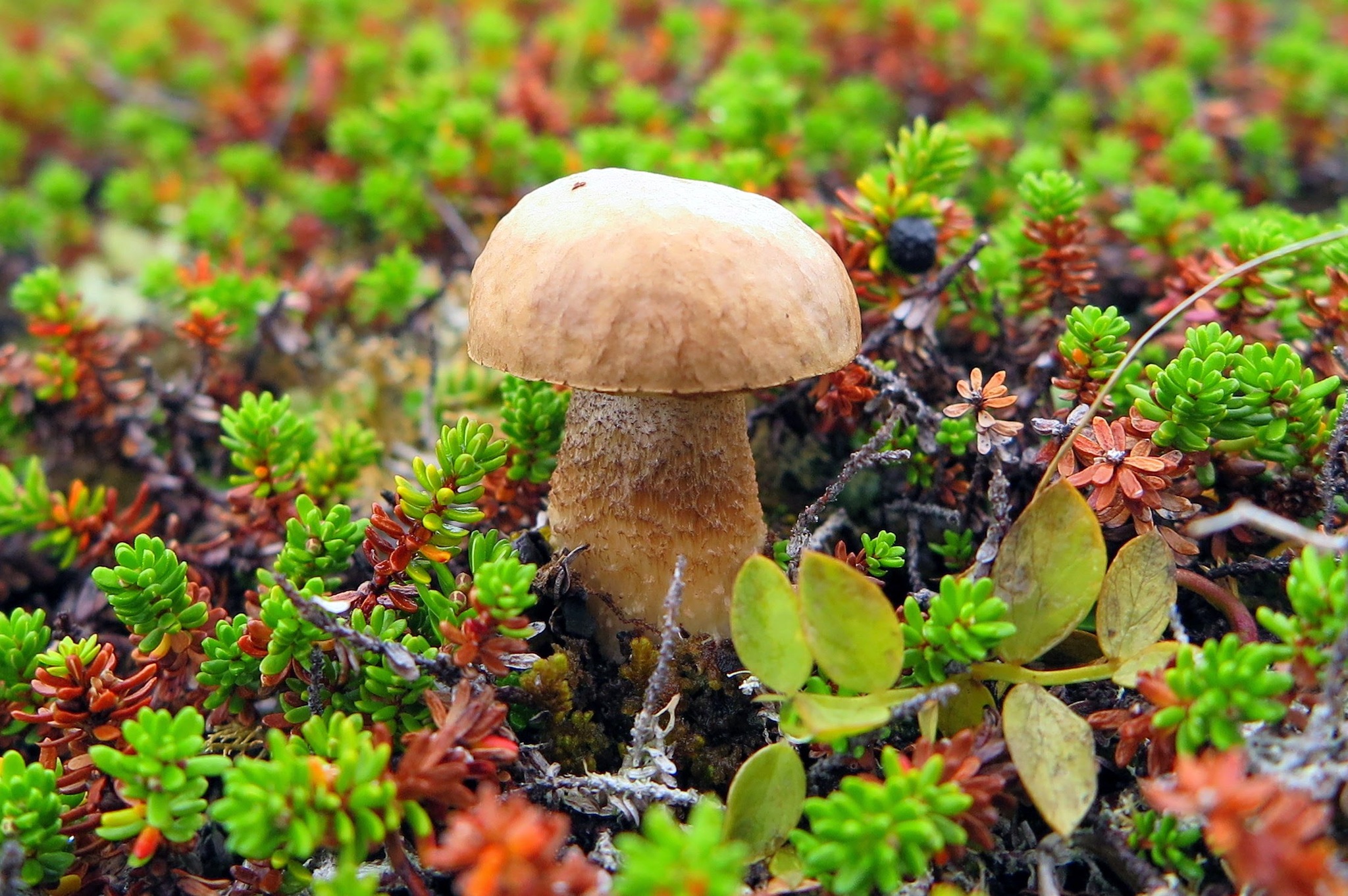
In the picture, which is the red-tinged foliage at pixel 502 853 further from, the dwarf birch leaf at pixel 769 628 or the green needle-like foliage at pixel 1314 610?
the green needle-like foliage at pixel 1314 610

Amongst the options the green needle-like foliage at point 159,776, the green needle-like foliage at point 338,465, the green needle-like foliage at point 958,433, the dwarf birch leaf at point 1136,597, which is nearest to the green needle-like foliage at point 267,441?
the green needle-like foliage at point 338,465

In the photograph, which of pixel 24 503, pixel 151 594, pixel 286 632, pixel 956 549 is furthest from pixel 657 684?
pixel 24 503

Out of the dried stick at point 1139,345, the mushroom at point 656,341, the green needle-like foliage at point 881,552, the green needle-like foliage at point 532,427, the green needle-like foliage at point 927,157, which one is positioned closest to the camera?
the mushroom at point 656,341

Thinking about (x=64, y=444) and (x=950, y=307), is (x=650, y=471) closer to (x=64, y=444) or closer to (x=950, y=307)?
(x=950, y=307)

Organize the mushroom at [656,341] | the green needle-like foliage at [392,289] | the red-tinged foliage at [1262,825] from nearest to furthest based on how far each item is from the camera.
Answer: the red-tinged foliage at [1262,825]
the mushroom at [656,341]
the green needle-like foliage at [392,289]

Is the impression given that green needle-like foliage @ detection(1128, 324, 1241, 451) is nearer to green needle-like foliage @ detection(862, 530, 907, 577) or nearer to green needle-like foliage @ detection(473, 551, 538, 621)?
green needle-like foliage @ detection(862, 530, 907, 577)

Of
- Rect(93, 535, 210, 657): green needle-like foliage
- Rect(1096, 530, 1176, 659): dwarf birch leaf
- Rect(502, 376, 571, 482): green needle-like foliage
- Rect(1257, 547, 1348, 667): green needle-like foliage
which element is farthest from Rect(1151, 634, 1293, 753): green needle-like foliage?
Rect(93, 535, 210, 657): green needle-like foliage

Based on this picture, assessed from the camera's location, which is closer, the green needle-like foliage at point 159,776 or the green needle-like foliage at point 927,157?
the green needle-like foliage at point 159,776

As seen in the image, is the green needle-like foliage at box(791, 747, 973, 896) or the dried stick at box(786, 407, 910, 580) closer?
the green needle-like foliage at box(791, 747, 973, 896)
